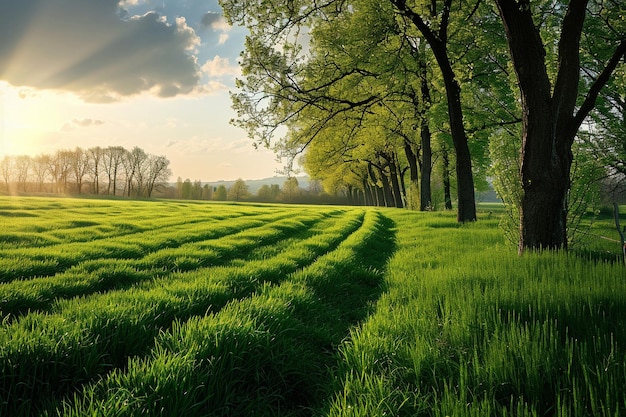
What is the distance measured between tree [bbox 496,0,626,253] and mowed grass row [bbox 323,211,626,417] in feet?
5.43

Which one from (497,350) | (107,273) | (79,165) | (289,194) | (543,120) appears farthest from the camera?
(289,194)

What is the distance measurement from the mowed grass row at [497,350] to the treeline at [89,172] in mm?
102330

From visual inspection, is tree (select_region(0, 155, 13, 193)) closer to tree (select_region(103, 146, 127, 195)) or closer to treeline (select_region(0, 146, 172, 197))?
treeline (select_region(0, 146, 172, 197))

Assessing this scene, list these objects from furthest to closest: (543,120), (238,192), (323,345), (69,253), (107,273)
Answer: (238,192) → (69,253) → (543,120) → (107,273) → (323,345)

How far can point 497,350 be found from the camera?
2.60 meters

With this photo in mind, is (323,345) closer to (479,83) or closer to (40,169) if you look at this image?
(479,83)

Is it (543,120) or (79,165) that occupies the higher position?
(79,165)

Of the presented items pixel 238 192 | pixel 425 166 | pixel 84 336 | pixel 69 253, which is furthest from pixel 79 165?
pixel 84 336

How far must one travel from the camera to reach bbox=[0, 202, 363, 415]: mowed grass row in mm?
2598

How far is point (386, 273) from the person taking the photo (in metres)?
7.23

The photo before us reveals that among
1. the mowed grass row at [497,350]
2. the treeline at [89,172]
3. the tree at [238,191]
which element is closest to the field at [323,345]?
the mowed grass row at [497,350]

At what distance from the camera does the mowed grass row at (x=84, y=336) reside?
8.52 feet

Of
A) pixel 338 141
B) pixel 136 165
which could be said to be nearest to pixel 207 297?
pixel 338 141

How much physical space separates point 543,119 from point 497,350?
17.8 feet
